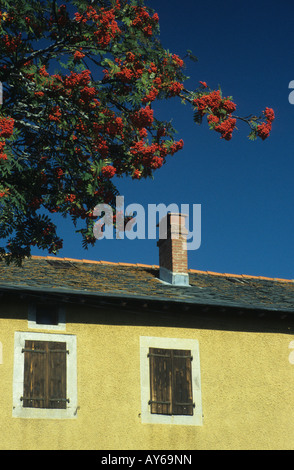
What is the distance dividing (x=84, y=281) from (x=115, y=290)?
105 centimetres

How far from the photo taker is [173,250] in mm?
17516

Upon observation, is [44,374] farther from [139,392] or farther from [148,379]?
[148,379]

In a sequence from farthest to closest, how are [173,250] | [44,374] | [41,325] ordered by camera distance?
[173,250] → [41,325] → [44,374]

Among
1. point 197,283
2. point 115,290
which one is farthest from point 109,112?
point 197,283

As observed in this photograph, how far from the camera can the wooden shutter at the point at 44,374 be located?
45.0 feet

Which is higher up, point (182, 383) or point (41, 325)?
point (41, 325)

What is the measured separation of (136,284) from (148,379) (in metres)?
2.50

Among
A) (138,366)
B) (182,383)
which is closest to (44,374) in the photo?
(138,366)

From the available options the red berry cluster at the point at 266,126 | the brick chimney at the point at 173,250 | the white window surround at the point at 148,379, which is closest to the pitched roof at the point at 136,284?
the brick chimney at the point at 173,250

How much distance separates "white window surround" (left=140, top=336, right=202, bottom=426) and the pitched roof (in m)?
0.91

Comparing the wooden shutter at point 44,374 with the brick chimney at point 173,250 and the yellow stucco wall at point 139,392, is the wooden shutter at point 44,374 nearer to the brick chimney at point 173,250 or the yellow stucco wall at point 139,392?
the yellow stucco wall at point 139,392

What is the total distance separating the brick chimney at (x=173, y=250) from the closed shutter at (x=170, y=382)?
8.28 ft
